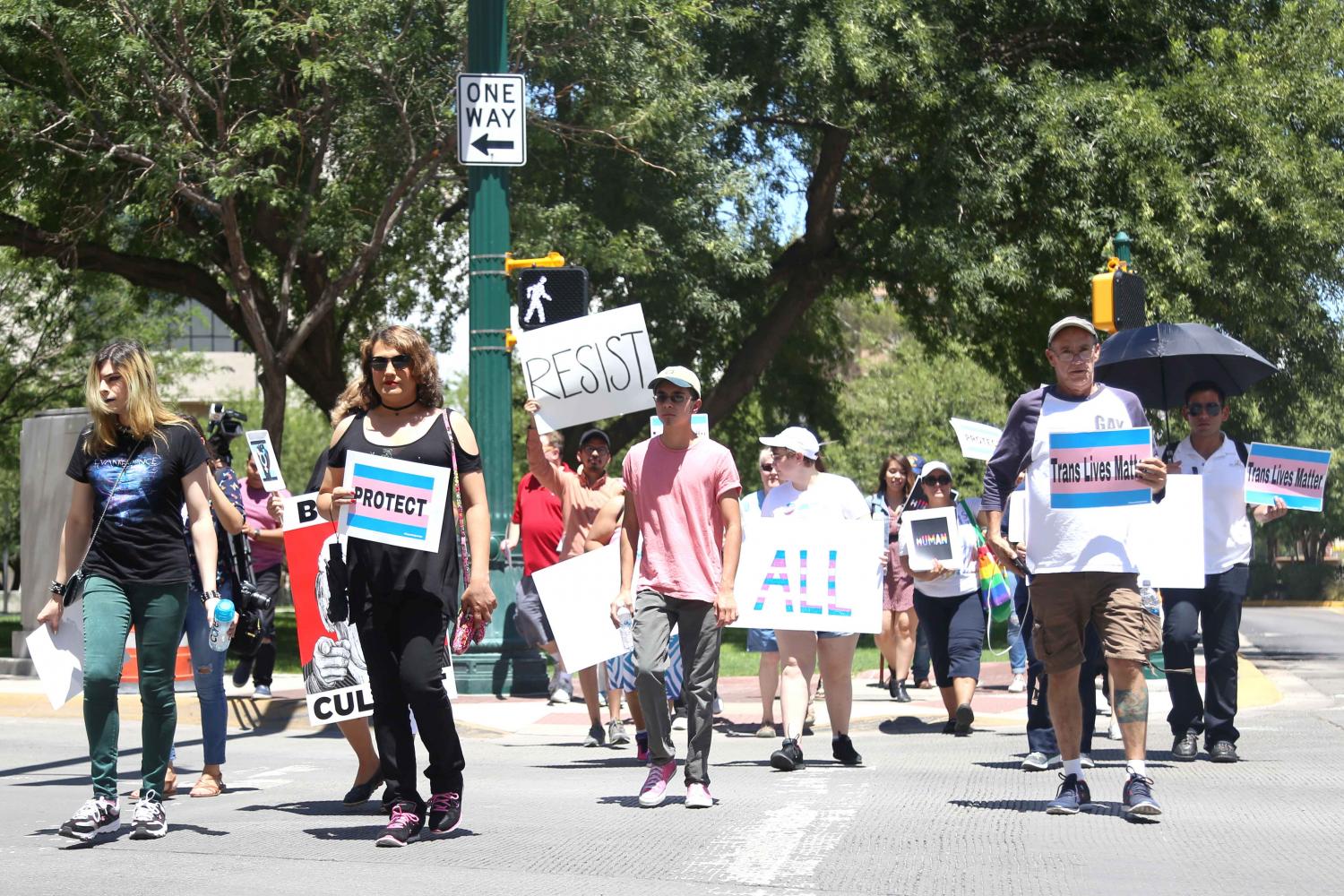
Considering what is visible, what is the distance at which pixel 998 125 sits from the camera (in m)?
20.1

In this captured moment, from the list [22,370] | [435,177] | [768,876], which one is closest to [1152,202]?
[435,177]

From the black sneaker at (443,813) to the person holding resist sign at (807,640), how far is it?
2749 millimetres

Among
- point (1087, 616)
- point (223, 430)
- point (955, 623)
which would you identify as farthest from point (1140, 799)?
point (223, 430)

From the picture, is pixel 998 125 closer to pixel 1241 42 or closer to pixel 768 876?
pixel 1241 42

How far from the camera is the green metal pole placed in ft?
43.6

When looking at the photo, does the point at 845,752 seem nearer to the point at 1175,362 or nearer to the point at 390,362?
the point at 1175,362

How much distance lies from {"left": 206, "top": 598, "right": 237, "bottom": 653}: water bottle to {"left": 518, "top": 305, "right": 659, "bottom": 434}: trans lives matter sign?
2.66 m

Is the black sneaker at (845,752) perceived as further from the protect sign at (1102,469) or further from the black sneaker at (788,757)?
the protect sign at (1102,469)

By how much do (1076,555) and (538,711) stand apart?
19.9 ft

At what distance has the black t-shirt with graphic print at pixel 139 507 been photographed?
22.1ft

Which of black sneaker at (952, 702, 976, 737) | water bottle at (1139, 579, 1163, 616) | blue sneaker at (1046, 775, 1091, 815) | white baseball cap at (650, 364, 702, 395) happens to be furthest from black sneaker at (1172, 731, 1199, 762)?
white baseball cap at (650, 364, 702, 395)

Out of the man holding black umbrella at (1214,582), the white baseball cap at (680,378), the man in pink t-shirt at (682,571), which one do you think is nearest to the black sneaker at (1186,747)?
the man holding black umbrella at (1214,582)

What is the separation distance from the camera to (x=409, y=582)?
21.3 feet

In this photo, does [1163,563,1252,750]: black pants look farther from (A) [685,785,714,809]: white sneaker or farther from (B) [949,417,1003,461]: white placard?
(B) [949,417,1003,461]: white placard
